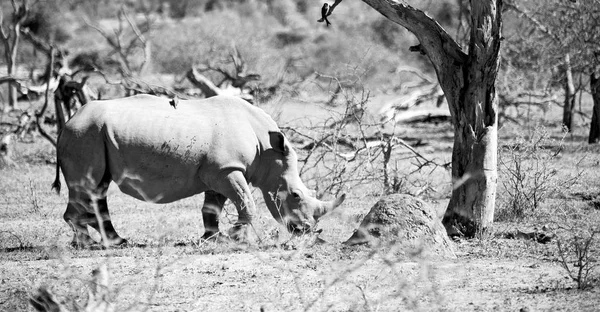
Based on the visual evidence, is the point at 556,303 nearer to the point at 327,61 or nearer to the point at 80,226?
the point at 80,226

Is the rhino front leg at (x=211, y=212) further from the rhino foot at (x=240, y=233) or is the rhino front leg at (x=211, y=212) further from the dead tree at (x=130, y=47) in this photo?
the dead tree at (x=130, y=47)

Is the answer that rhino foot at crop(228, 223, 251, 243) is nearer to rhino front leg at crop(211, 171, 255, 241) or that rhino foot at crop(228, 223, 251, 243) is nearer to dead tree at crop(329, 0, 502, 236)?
rhino front leg at crop(211, 171, 255, 241)

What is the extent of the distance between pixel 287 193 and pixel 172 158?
46.2 inches

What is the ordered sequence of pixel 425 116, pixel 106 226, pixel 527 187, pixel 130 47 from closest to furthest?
pixel 106 226, pixel 527 187, pixel 425 116, pixel 130 47

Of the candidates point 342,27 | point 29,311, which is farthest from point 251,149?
point 342,27

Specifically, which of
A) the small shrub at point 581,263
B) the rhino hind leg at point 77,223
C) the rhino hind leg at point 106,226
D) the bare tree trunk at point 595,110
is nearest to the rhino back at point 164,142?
the rhino hind leg at point 106,226

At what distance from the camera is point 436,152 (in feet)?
49.7

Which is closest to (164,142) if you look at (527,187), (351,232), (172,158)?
(172,158)

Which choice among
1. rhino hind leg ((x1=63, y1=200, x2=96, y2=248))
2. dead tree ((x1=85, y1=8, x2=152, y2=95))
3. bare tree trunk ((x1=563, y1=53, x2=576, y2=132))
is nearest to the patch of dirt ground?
rhino hind leg ((x1=63, y1=200, x2=96, y2=248))

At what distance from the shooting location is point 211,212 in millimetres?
9352

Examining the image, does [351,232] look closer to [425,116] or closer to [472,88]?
[472,88]

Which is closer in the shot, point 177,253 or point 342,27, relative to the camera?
point 177,253

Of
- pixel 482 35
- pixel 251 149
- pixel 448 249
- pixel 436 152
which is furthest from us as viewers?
pixel 436 152

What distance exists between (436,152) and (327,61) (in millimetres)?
16592
